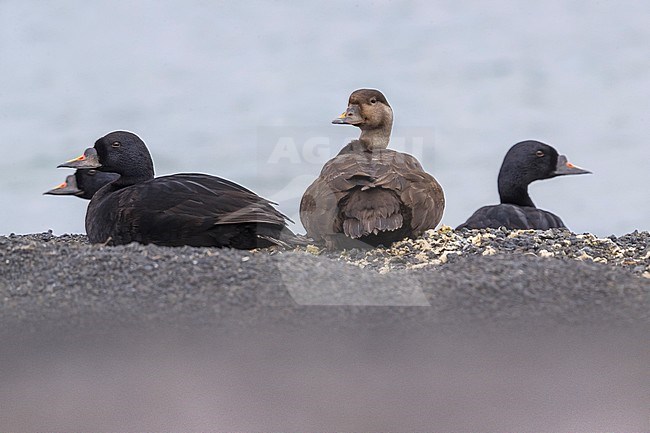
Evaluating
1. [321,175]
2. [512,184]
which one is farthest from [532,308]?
[512,184]

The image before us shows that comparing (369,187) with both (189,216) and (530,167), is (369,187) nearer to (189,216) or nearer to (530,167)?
(189,216)

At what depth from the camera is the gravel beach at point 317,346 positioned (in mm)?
2254

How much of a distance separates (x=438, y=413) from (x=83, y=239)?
328cm

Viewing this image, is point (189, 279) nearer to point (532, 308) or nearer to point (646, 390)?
point (532, 308)

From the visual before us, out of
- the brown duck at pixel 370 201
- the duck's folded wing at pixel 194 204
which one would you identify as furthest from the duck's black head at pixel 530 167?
the duck's folded wing at pixel 194 204

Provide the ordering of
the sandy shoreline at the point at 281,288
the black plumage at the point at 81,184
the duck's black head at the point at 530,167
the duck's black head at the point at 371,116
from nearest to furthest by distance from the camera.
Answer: the sandy shoreline at the point at 281,288
the duck's black head at the point at 371,116
the black plumage at the point at 81,184
the duck's black head at the point at 530,167

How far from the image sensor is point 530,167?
631 cm

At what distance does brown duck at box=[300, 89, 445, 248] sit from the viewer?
4.21 meters

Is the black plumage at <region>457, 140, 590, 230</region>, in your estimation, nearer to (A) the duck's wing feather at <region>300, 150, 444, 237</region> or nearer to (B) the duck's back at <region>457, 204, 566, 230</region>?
(B) the duck's back at <region>457, 204, 566, 230</region>

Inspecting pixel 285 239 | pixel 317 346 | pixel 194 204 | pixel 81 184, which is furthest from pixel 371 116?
pixel 317 346

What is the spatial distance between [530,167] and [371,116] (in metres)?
1.71

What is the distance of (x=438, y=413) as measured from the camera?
2.24m

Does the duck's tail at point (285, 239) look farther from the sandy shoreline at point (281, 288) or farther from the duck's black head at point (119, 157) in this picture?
the duck's black head at point (119, 157)

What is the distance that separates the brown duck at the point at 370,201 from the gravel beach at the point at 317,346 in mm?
927
